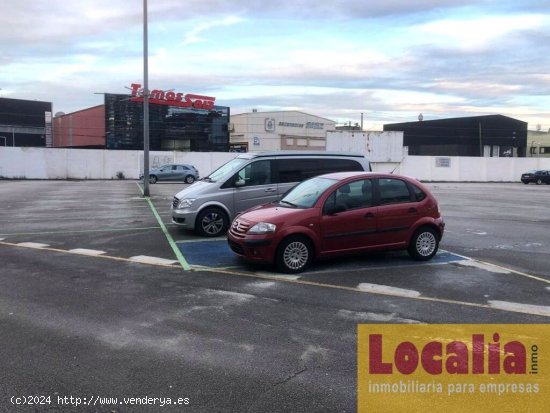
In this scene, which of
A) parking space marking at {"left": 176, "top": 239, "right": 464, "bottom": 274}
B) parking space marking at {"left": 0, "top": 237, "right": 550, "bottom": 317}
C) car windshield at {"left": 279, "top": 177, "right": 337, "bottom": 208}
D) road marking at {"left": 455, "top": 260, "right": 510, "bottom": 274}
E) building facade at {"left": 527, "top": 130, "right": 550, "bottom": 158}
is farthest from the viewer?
building facade at {"left": 527, "top": 130, "right": 550, "bottom": 158}

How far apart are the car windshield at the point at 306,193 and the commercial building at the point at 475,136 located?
6518cm

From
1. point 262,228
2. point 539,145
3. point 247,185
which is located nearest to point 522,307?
point 262,228

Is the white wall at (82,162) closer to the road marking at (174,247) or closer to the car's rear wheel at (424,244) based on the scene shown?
the road marking at (174,247)

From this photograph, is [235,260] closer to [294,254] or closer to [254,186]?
[294,254]

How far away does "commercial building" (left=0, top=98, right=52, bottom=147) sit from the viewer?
63.0 metres

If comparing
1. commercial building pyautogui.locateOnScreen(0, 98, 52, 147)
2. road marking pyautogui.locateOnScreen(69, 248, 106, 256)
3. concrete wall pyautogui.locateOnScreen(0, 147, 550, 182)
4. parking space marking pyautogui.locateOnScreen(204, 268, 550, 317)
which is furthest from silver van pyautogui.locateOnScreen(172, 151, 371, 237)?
commercial building pyautogui.locateOnScreen(0, 98, 52, 147)

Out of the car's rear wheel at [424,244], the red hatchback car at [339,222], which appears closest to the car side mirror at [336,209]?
the red hatchback car at [339,222]

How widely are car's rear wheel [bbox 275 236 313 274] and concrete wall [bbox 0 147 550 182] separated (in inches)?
1088

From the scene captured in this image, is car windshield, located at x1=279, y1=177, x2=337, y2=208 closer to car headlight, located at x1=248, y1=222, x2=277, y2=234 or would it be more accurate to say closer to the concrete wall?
car headlight, located at x1=248, y1=222, x2=277, y2=234

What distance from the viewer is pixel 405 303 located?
6.79m

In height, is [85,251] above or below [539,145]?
below

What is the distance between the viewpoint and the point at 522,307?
6.66 metres

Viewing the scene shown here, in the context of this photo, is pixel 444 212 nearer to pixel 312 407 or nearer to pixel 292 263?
pixel 292 263

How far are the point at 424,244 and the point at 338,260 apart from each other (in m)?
1.54
